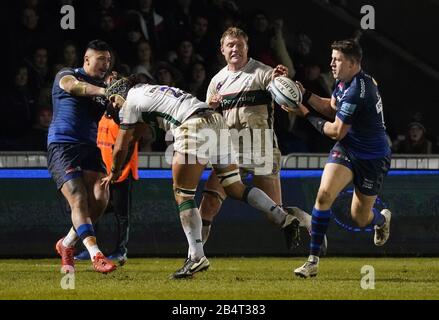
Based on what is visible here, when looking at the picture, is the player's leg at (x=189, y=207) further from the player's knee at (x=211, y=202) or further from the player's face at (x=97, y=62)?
the player's face at (x=97, y=62)

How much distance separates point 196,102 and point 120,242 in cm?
269

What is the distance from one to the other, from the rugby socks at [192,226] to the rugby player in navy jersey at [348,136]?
96 centimetres

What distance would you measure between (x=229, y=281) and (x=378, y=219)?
215 centimetres

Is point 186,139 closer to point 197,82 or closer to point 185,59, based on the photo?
point 197,82

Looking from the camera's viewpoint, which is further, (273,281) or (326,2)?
(326,2)

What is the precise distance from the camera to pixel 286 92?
39.7 feet

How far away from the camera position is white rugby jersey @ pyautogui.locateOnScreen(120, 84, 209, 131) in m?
11.7

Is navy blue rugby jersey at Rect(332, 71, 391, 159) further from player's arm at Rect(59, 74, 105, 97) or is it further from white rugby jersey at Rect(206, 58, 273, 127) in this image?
player's arm at Rect(59, 74, 105, 97)

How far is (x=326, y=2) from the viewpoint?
795 inches

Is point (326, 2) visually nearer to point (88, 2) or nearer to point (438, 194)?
point (88, 2)

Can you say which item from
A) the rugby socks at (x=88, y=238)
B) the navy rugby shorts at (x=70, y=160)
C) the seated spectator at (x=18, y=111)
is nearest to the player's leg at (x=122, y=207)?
the navy rugby shorts at (x=70, y=160)

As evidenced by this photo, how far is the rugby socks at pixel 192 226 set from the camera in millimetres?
11688

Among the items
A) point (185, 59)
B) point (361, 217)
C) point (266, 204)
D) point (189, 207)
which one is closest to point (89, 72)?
point (189, 207)
